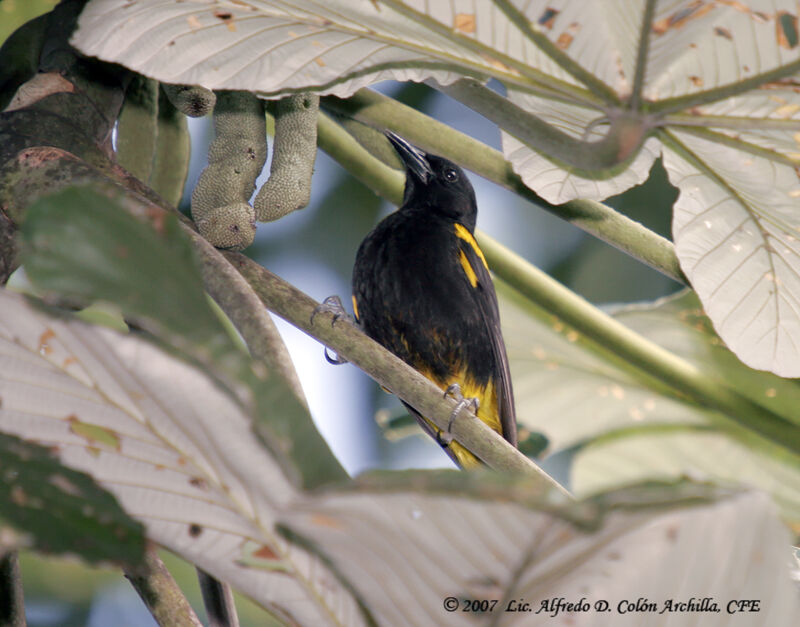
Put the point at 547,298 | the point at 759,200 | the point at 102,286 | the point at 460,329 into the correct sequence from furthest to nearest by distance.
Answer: the point at 460,329
the point at 547,298
the point at 759,200
the point at 102,286

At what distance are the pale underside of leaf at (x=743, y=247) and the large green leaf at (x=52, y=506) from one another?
1.54 feet

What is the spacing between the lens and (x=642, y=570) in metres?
0.30

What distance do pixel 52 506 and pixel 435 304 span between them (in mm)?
1357

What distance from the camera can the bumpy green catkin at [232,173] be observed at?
68cm

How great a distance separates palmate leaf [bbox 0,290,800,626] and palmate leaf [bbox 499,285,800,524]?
36.1 inches

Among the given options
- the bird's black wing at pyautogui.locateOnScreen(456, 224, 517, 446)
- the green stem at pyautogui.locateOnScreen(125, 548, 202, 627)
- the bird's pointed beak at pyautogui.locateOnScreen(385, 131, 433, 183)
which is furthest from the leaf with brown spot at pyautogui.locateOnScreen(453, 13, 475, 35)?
the bird's pointed beak at pyautogui.locateOnScreen(385, 131, 433, 183)

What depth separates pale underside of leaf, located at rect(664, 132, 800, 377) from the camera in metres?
0.62

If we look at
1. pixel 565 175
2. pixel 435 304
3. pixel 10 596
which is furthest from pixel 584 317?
pixel 435 304

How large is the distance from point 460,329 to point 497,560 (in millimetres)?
1408

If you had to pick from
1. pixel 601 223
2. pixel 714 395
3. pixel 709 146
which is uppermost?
pixel 709 146

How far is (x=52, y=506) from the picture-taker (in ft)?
1.13

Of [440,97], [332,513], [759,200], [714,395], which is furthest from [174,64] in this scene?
[440,97]

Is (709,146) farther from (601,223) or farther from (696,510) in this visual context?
(696,510)

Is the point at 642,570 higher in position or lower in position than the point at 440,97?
higher
